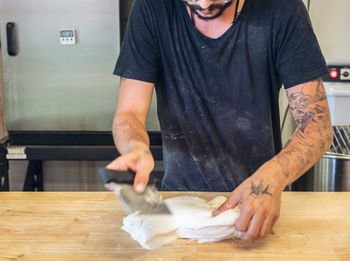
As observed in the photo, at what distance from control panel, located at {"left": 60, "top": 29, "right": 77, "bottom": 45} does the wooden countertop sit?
114 centimetres

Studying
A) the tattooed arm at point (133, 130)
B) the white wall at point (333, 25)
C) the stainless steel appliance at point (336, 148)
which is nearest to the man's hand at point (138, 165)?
the tattooed arm at point (133, 130)

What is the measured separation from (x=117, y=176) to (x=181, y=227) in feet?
0.57

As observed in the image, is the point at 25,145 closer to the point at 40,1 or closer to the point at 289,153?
the point at 40,1

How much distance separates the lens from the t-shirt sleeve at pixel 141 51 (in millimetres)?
1259

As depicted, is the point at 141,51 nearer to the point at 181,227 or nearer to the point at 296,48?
the point at 296,48

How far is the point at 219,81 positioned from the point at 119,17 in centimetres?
109

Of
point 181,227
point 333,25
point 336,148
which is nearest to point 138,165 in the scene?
point 181,227

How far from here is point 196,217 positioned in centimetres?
99

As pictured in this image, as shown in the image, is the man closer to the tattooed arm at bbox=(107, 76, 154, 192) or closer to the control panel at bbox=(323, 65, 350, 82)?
the tattooed arm at bbox=(107, 76, 154, 192)

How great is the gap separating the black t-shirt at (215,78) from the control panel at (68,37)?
99 centimetres

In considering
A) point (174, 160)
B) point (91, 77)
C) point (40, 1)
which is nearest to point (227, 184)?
point (174, 160)

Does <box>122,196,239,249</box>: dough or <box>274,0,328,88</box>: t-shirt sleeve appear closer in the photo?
<box>122,196,239,249</box>: dough

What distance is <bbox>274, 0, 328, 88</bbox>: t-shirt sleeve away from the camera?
46.0 inches

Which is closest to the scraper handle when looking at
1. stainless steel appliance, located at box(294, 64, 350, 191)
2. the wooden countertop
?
the wooden countertop
